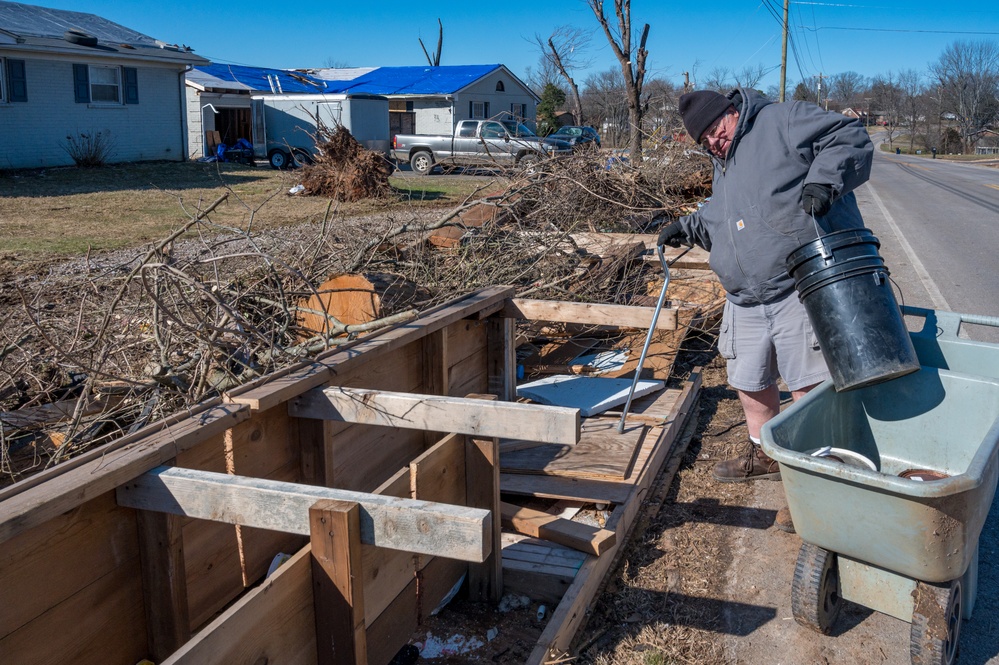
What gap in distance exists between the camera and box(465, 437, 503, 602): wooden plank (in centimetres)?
338

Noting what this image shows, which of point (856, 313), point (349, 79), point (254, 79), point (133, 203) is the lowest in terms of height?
point (856, 313)

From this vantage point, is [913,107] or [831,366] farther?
[913,107]

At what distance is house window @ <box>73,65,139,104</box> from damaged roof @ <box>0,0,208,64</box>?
66 cm

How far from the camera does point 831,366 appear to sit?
3504 mm

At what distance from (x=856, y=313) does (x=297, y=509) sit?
2353mm

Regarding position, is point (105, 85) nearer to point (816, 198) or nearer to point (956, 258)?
point (956, 258)

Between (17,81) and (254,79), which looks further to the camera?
(254,79)

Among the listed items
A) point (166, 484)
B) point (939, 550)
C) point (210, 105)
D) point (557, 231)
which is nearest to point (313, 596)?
point (166, 484)

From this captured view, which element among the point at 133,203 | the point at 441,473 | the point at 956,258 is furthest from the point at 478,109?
the point at 441,473

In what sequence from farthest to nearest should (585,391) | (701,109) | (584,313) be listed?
(585,391) → (584,313) → (701,109)

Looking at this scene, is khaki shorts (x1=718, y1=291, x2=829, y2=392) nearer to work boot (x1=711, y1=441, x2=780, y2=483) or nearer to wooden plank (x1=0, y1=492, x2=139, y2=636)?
work boot (x1=711, y1=441, x2=780, y2=483)

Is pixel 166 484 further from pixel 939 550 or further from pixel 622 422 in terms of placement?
pixel 622 422

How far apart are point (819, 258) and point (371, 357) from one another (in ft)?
6.21

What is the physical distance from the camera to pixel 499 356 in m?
4.96
